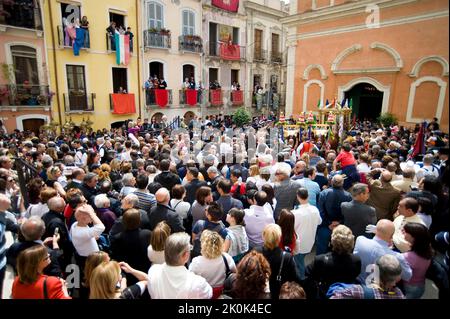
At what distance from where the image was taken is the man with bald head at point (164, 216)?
12.4ft

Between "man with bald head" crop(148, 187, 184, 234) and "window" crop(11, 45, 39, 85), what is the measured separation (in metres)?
12.7

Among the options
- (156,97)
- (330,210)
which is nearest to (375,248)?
(330,210)

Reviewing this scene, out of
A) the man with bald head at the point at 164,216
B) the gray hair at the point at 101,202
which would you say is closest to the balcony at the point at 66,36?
the gray hair at the point at 101,202

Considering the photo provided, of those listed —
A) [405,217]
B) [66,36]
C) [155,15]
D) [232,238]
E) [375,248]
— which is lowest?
[232,238]

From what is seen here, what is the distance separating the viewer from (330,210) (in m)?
4.23

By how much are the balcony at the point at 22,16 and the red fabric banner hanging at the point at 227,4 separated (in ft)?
36.3

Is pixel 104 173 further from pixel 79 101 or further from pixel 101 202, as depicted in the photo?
pixel 79 101

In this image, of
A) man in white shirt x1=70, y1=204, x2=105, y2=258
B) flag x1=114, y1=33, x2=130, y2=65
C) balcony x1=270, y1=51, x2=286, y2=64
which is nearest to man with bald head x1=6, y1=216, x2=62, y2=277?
man in white shirt x1=70, y1=204, x2=105, y2=258

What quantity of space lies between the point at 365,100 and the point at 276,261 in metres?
17.3

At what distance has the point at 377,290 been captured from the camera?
7.70 ft

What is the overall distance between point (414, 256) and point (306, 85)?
53.3 feet

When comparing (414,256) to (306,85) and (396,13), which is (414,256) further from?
(306,85)

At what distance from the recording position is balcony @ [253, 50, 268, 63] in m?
23.5
